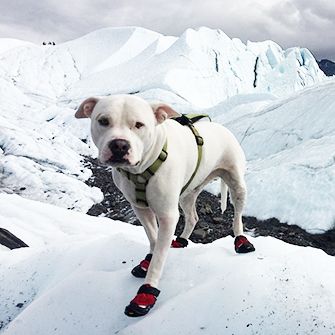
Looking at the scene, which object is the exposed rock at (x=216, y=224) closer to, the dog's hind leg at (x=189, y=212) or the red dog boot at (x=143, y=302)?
the dog's hind leg at (x=189, y=212)

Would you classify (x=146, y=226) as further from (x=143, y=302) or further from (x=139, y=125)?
(x=139, y=125)

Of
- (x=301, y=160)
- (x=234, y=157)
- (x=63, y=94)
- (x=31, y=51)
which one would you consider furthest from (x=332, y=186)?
(x=31, y=51)

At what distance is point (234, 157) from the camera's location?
13.4 ft

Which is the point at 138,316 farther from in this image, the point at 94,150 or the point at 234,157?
the point at 94,150

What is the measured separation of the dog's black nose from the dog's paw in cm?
186

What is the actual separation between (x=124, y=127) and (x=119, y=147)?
0.64ft

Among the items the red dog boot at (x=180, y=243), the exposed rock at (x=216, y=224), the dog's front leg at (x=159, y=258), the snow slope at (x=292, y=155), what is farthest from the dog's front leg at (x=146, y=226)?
the snow slope at (x=292, y=155)

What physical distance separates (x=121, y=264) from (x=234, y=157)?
1538 millimetres

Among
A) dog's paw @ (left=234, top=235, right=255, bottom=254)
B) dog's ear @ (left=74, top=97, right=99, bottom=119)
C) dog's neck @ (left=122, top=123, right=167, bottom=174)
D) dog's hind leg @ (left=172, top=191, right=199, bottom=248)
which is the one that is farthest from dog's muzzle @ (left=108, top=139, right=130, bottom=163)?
dog's hind leg @ (left=172, top=191, right=199, bottom=248)

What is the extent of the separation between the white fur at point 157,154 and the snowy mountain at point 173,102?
8852 millimetres

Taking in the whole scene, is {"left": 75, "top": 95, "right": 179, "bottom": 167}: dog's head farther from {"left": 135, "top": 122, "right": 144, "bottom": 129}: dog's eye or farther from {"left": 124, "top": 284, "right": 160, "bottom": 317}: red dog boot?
{"left": 124, "top": 284, "right": 160, "bottom": 317}: red dog boot

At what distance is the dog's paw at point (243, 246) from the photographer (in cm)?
384

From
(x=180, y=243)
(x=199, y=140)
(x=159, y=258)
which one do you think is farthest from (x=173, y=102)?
(x=159, y=258)

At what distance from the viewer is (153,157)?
2979 mm
